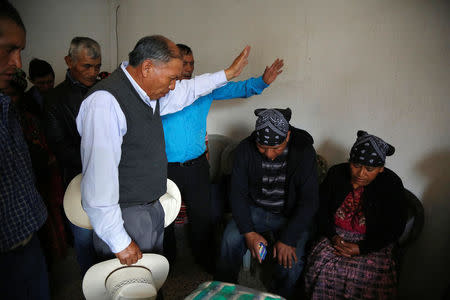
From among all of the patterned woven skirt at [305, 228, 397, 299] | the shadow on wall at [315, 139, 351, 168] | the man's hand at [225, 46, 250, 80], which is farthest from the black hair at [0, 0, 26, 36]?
the shadow on wall at [315, 139, 351, 168]

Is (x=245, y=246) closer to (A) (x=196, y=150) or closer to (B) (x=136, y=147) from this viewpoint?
(A) (x=196, y=150)

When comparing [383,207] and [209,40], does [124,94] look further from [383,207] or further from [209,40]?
[209,40]

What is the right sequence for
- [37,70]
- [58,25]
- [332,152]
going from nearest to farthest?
[332,152]
[37,70]
[58,25]

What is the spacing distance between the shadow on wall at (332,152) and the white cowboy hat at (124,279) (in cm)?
160

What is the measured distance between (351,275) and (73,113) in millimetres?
1882

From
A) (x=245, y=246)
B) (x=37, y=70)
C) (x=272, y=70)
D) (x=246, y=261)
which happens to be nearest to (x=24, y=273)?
(x=245, y=246)

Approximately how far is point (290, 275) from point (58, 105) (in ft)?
5.77

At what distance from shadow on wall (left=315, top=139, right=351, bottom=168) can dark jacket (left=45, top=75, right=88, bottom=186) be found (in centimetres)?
179

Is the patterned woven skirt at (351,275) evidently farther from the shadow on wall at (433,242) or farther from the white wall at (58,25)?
the white wall at (58,25)

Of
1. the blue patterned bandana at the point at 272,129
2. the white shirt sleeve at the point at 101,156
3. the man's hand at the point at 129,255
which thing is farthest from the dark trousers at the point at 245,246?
the white shirt sleeve at the point at 101,156

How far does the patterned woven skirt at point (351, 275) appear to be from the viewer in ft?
5.07

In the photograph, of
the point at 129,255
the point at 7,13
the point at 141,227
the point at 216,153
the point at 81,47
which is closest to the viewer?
the point at 7,13

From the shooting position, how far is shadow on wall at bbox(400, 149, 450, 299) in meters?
1.80

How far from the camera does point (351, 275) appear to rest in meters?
1.57
